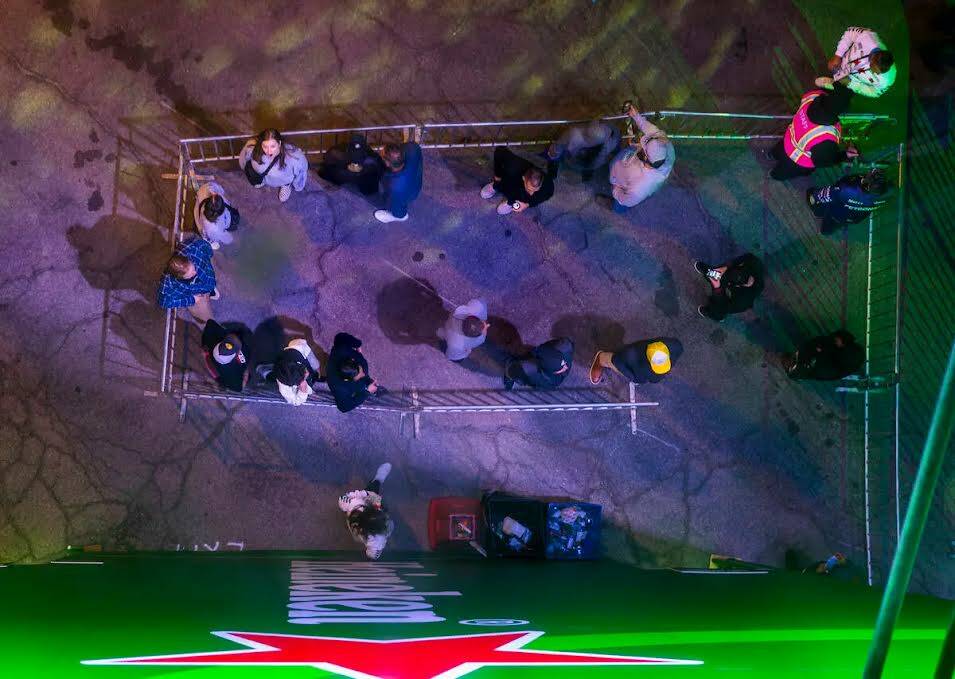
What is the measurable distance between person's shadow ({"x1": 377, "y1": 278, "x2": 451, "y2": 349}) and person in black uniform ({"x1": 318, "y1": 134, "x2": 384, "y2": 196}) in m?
0.94

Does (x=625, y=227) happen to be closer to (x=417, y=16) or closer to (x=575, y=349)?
(x=575, y=349)

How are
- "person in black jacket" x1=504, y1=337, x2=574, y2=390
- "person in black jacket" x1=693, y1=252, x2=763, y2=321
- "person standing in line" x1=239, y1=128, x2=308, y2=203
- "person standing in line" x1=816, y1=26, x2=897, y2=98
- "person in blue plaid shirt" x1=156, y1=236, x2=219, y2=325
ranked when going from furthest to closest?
1. "person in black jacket" x1=693, y1=252, x2=763, y2=321
2. "person in black jacket" x1=504, y1=337, x2=574, y2=390
3. "person standing in line" x1=239, y1=128, x2=308, y2=203
4. "person in blue plaid shirt" x1=156, y1=236, x2=219, y2=325
5. "person standing in line" x1=816, y1=26, x2=897, y2=98

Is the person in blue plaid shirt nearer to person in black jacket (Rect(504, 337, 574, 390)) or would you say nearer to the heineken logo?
person in black jacket (Rect(504, 337, 574, 390))

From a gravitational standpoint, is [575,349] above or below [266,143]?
below

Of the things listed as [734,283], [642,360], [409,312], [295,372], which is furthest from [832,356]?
[295,372]

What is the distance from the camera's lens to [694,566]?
646 centimetres

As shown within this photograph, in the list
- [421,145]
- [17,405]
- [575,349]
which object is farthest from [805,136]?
[17,405]

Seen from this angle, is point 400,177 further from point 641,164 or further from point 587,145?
point 641,164

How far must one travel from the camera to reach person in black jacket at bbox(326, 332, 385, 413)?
5730mm

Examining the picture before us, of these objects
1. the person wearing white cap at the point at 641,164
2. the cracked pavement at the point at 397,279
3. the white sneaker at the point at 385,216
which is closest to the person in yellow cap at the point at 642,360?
the cracked pavement at the point at 397,279

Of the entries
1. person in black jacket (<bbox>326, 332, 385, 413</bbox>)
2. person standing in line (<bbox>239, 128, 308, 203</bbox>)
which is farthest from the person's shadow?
person standing in line (<bbox>239, 128, 308, 203</bbox>)

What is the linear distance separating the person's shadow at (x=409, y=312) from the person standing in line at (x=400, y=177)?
667 mm

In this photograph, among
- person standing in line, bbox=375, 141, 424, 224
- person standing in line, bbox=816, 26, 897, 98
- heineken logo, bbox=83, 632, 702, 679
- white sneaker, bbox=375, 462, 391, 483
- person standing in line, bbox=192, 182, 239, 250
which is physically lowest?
heineken logo, bbox=83, 632, 702, 679

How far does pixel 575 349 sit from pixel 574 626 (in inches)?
122
